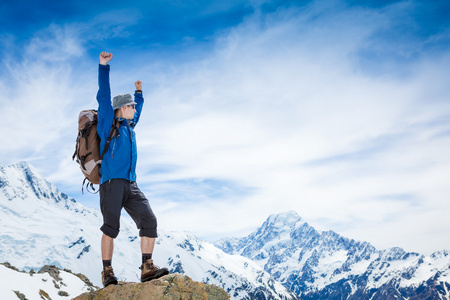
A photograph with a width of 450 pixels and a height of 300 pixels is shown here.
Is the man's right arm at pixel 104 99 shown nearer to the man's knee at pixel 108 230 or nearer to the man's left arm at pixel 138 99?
the man's left arm at pixel 138 99

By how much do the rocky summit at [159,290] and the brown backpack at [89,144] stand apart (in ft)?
7.73

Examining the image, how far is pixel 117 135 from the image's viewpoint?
322 inches

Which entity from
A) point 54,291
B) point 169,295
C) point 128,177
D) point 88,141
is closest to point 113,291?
point 169,295

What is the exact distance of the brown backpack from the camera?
316 inches

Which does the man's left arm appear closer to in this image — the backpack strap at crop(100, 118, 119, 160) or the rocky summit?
the backpack strap at crop(100, 118, 119, 160)

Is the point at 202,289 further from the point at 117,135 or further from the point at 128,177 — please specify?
the point at 117,135

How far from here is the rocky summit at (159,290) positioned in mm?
8086

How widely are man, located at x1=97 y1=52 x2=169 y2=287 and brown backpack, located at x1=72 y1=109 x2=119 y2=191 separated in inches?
4.5

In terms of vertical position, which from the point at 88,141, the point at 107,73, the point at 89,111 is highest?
the point at 107,73

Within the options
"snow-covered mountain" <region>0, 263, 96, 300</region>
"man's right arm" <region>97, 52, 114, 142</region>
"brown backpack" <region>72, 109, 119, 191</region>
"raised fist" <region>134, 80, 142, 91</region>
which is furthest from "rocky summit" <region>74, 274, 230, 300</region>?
"snow-covered mountain" <region>0, 263, 96, 300</region>

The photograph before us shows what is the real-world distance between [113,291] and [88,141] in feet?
10.2

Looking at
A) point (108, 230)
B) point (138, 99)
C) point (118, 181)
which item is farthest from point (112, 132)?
point (108, 230)

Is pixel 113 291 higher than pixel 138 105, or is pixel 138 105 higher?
pixel 138 105

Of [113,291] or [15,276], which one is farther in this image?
[15,276]
